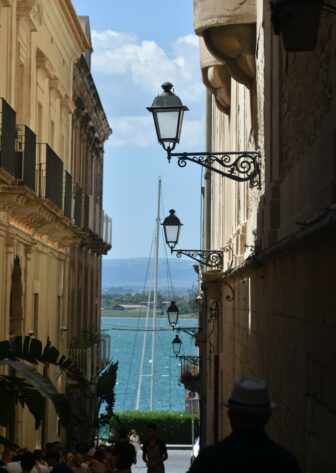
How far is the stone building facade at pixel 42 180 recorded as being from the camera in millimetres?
20125

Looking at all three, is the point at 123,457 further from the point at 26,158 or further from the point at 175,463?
the point at 175,463

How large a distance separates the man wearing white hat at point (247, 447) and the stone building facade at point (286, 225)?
1417 mm

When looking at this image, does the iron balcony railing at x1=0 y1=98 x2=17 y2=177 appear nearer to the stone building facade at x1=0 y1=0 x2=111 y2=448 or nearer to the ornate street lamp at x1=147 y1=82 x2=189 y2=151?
the stone building facade at x1=0 y1=0 x2=111 y2=448

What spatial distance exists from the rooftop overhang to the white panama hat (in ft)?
29.8

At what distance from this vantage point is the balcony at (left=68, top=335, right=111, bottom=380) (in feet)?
101

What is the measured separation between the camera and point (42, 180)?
22.6 m

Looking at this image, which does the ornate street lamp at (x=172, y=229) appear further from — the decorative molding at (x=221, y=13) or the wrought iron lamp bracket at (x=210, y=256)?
the decorative molding at (x=221, y=13)

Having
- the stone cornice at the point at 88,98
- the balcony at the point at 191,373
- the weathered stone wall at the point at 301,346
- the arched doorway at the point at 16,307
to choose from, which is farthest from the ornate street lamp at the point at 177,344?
the weathered stone wall at the point at 301,346

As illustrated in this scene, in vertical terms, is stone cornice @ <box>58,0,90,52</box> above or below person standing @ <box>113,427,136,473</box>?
above

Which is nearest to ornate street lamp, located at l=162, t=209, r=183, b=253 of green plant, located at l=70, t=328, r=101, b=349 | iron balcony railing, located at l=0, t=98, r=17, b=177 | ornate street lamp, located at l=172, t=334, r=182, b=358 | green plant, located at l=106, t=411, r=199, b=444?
iron balcony railing, located at l=0, t=98, r=17, b=177

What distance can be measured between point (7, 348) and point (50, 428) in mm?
16895

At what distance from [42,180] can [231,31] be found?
850 centimetres

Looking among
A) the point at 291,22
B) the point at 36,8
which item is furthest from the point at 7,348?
the point at 36,8

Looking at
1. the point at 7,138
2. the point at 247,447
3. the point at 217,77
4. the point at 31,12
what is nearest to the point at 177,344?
the point at 31,12
